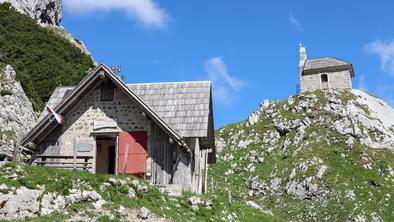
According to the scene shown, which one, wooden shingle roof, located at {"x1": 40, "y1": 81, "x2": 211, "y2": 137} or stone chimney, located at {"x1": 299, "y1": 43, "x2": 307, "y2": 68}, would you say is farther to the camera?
stone chimney, located at {"x1": 299, "y1": 43, "x2": 307, "y2": 68}

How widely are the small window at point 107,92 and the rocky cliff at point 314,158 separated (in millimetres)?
18601

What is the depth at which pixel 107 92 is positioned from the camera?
2488cm

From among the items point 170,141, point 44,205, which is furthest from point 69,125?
point 44,205

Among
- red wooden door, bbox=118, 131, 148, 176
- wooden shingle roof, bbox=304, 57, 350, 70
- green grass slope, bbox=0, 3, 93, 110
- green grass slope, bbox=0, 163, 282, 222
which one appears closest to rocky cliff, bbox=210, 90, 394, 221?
wooden shingle roof, bbox=304, 57, 350, 70

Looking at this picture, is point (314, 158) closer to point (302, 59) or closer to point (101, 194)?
point (302, 59)

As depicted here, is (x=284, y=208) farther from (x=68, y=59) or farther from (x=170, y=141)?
(x=68, y=59)

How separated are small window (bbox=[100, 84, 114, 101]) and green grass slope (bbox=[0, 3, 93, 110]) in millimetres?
18128

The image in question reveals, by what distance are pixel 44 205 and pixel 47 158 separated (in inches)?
299

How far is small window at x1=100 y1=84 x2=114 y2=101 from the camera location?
81.5 feet

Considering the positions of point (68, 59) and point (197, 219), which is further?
point (68, 59)

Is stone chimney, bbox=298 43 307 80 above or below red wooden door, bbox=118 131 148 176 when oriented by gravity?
above

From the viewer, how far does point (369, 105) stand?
199 ft

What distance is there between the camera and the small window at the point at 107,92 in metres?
24.8

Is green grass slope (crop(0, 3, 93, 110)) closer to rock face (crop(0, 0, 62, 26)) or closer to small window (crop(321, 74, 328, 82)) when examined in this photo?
rock face (crop(0, 0, 62, 26))
